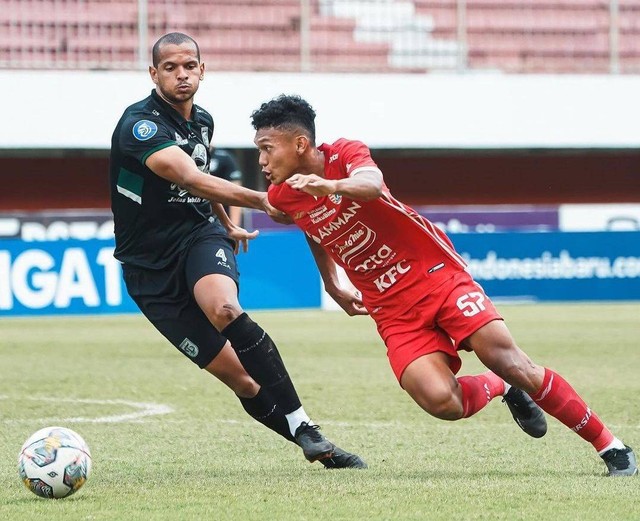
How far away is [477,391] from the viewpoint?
5.30 meters

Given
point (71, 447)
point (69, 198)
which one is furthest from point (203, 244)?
point (69, 198)

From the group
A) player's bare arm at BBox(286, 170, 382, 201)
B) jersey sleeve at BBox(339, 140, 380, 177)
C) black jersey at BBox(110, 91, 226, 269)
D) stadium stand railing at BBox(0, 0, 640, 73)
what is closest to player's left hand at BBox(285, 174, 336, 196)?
player's bare arm at BBox(286, 170, 382, 201)

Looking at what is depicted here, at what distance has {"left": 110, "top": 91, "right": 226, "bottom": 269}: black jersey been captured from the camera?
18.6 ft

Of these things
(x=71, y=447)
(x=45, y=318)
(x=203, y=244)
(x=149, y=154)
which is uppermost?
(x=149, y=154)

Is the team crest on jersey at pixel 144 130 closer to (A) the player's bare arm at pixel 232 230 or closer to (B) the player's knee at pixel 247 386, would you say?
(A) the player's bare arm at pixel 232 230

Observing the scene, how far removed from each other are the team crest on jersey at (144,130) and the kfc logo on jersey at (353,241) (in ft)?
3.05

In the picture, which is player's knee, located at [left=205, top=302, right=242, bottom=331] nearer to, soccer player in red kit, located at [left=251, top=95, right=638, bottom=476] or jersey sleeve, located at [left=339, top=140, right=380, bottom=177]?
soccer player in red kit, located at [left=251, top=95, right=638, bottom=476]

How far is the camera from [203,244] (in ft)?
18.8

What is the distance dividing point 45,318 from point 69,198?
5.99 meters

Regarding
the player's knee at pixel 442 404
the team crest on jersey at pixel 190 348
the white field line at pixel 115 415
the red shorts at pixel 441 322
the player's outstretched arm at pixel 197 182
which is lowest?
the white field line at pixel 115 415

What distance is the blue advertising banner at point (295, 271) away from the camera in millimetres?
15953

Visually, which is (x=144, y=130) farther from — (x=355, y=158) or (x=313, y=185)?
(x=313, y=185)

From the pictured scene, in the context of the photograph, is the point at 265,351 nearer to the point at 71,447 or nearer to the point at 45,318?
the point at 71,447

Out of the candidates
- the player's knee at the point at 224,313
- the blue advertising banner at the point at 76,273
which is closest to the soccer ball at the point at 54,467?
the player's knee at the point at 224,313
